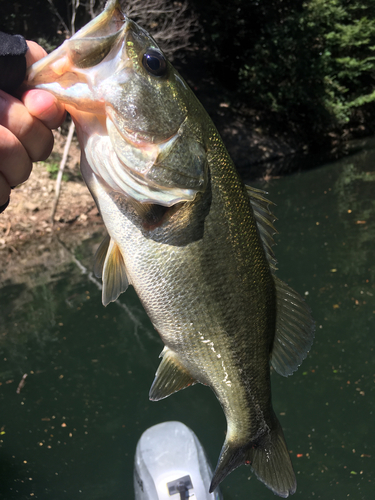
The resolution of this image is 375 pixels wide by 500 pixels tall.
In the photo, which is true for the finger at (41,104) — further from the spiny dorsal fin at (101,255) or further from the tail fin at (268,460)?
the tail fin at (268,460)

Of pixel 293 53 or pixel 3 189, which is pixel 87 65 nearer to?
pixel 3 189

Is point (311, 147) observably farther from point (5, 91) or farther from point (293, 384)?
point (5, 91)

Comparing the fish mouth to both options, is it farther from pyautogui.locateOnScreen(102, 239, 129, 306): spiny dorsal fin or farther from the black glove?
pyautogui.locateOnScreen(102, 239, 129, 306): spiny dorsal fin

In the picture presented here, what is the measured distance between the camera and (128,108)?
1401mm

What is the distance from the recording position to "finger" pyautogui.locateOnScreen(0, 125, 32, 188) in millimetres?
1337

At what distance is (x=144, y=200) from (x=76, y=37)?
54cm

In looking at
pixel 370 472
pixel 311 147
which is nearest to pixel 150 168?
pixel 370 472

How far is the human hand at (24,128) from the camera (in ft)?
4.36

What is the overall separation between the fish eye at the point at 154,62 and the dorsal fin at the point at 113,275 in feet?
2.04

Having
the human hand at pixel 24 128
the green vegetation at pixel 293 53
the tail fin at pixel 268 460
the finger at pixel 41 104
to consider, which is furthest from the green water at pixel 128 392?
the green vegetation at pixel 293 53

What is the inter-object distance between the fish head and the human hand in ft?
0.16

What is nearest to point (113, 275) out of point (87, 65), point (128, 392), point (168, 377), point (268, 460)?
point (168, 377)

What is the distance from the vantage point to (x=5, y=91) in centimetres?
135

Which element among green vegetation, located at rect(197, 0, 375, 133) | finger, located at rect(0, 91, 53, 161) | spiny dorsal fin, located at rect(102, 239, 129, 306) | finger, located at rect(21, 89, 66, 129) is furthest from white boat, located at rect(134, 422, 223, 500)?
green vegetation, located at rect(197, 0, 375, 133)
